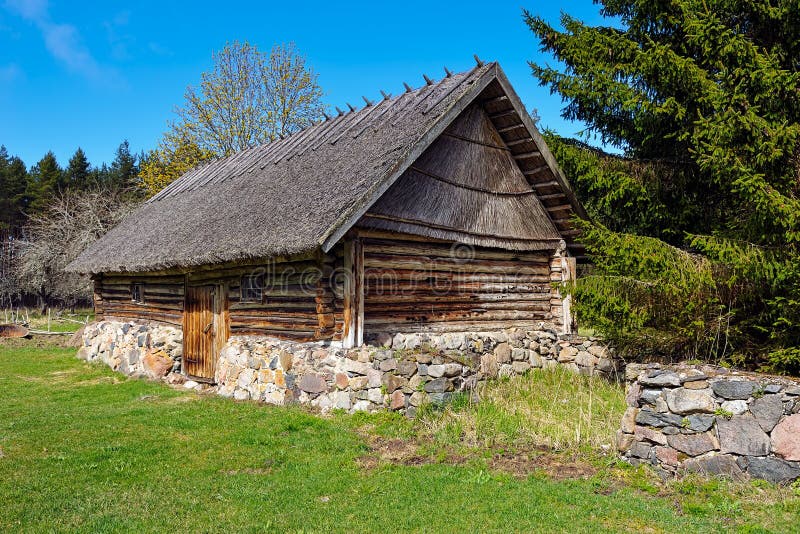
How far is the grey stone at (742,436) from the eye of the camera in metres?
5.78

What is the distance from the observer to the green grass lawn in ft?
16.8

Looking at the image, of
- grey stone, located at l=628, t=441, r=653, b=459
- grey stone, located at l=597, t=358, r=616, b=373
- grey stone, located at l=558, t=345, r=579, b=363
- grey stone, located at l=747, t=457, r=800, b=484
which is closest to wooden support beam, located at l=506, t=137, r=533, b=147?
grey stone, located at l=558, t=345, r=579, b=363

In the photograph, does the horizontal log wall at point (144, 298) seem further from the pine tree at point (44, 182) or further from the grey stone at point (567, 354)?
the pine tree at point (44, 182)

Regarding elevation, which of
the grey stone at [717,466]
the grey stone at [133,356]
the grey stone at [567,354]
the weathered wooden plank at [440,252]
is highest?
the weathered wooden plank at [440,252]

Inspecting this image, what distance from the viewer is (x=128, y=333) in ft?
47.6

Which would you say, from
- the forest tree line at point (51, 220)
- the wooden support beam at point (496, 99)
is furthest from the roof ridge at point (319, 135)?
the forest tree line at point (51, 220)

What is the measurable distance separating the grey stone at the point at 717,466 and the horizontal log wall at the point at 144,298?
1049 centimetres

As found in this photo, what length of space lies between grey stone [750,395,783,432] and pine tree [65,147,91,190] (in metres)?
53.9

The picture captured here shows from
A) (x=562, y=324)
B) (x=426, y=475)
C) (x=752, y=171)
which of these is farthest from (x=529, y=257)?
(x=426, y=475)

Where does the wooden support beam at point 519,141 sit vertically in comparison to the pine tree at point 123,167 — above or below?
below

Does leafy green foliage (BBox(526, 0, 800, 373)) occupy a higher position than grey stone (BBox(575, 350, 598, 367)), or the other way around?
leafy green foliage (BBox(526, 0, 800, 373))

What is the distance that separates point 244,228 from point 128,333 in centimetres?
608

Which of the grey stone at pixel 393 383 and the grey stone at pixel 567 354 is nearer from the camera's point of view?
the grey stone at pixel 393 383

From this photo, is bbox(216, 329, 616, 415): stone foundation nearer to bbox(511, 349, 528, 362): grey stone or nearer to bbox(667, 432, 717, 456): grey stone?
bbox(511, 349, 528, 362): grey stone
